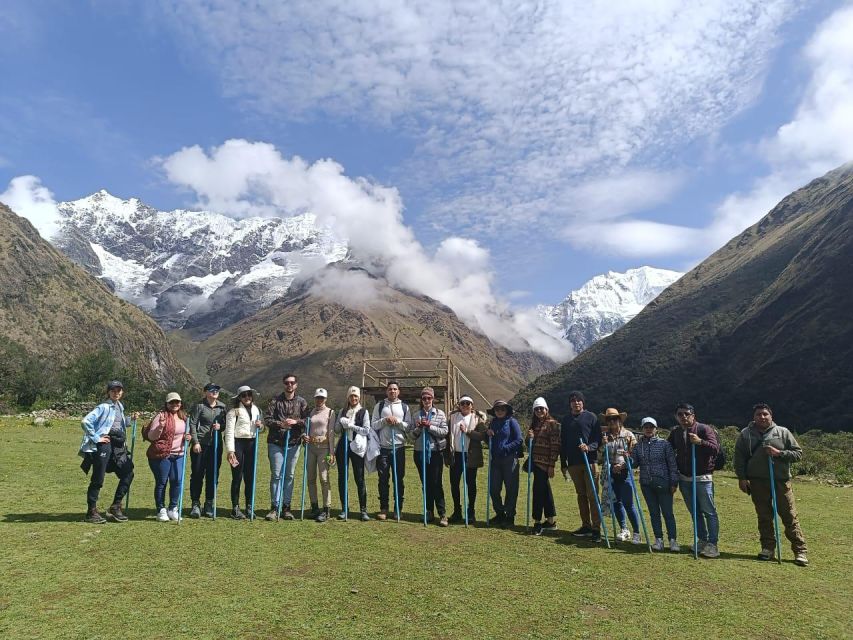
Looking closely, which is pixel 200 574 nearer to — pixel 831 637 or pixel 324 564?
pixel 324 564

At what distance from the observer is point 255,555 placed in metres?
7.56

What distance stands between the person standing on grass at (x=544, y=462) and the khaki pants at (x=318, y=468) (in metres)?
3.56

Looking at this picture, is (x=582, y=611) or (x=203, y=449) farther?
(x=203, y=449)

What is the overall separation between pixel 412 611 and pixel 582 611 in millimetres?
1858

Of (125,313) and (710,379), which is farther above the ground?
(125,313)

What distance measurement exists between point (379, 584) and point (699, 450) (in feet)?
17.3

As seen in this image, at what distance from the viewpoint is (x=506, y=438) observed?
10.0 m

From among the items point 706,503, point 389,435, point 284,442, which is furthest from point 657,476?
point 284,442

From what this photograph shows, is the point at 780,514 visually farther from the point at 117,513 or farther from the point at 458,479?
the point at 117,513

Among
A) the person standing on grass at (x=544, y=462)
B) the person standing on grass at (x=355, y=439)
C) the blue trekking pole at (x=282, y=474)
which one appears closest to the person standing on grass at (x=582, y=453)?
the person standing on grass at (x=544, y=462)

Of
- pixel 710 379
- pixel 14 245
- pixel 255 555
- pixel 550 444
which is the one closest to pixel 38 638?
pixel 255 555

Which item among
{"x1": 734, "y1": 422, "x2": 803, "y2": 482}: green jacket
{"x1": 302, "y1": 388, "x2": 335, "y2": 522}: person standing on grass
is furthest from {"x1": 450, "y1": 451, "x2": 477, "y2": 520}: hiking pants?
{"x1": 734, "y1": 422, "x2": 803, "y2": 482}: green jacket

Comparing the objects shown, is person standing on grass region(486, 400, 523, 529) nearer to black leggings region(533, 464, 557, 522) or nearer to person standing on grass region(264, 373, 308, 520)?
black leggings region(533, 464, 557, 522)

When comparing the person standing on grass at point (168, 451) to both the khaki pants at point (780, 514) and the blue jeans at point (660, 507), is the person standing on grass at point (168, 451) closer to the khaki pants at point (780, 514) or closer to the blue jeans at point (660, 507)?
the blue jeans at point (660, 507)
